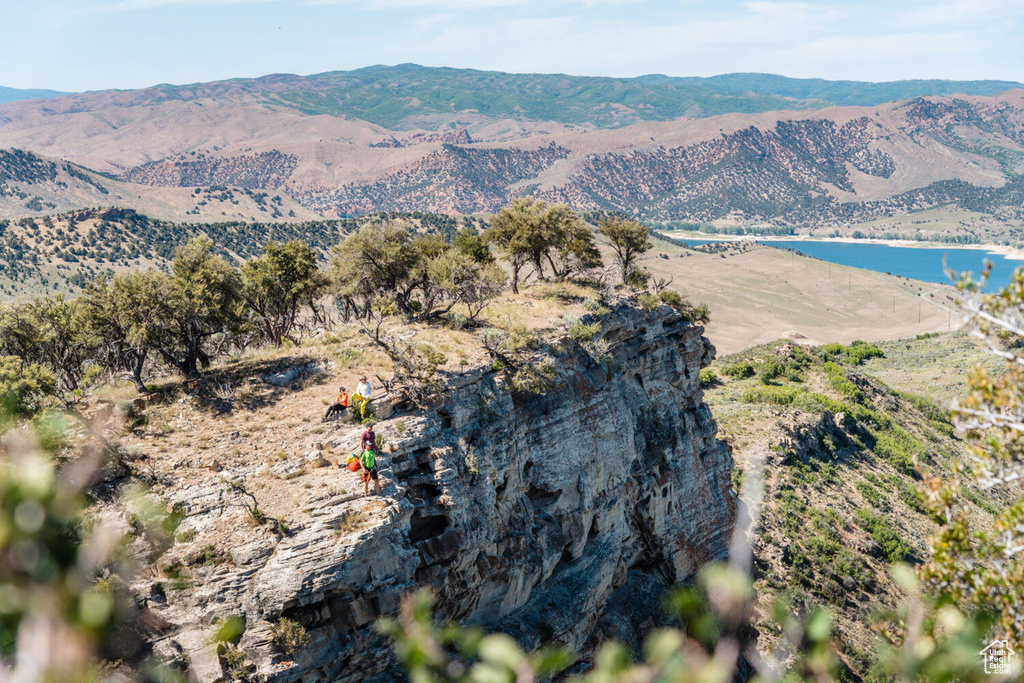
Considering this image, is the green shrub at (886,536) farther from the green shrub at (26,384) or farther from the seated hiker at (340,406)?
the green shrub at (26,384)

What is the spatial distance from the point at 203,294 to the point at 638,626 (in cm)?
2250

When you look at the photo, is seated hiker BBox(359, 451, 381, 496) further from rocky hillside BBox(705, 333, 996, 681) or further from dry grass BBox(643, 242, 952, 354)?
dry grass BBox(643, 242, 952, 354)

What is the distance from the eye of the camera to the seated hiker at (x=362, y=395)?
18797mm

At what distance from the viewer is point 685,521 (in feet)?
98.7

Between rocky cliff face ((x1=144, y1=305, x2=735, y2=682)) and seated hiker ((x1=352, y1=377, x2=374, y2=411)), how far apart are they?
37.7 inches

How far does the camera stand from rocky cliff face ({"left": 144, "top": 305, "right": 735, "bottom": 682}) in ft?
47.2

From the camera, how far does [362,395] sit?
61.8 feet

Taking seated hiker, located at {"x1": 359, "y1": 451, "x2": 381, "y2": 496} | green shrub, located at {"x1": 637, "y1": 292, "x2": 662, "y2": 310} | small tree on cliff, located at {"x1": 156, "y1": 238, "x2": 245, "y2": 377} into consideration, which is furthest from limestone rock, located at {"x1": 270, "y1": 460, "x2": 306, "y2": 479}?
green shrub, located at {"x1": 637, "y1": 292, "x2": 662, "y2": 310}

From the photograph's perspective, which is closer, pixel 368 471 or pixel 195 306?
pixel 368 471

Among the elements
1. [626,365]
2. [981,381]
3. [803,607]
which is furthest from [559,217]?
[981,381]

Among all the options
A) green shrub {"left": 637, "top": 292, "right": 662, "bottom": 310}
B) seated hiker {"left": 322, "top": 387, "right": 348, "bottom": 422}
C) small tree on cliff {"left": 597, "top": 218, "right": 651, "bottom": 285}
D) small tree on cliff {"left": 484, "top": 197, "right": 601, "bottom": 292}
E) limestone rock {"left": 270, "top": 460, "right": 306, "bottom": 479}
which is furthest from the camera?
small tree on cliff {"left": 597, "top": 218, "right": 651, "bottom": 285}

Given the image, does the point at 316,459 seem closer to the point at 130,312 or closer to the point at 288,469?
the point at 288,469

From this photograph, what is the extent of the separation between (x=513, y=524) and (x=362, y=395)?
6.89 m
